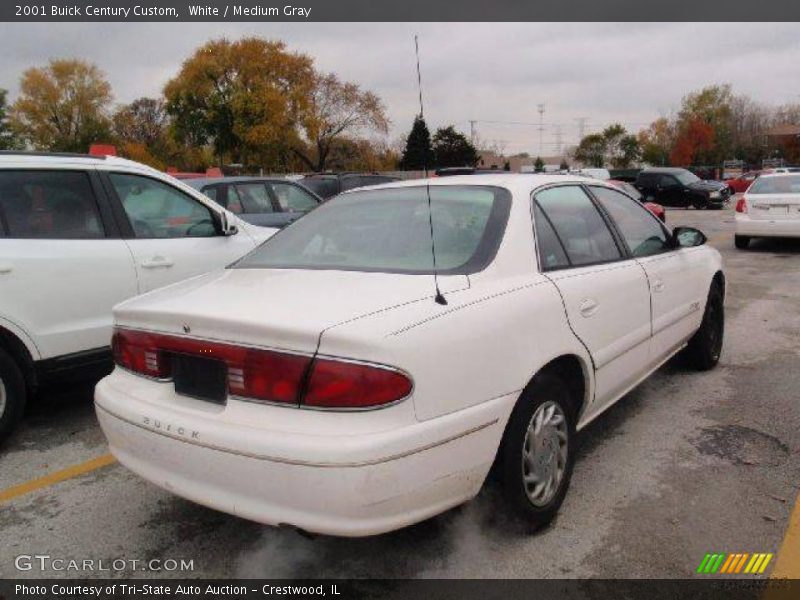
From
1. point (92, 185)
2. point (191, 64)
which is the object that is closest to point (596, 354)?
point (92, 185)

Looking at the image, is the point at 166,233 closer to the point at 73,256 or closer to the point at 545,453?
the point at 73,256

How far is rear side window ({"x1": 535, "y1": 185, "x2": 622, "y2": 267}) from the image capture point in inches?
129

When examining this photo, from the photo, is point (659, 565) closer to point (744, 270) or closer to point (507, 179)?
point (507, 179)

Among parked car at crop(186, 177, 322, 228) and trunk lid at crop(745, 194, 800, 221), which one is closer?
parked car at crop(186, 177, 322, 228)

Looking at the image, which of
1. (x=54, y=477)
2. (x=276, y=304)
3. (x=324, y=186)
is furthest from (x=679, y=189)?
(x=276, y=304)

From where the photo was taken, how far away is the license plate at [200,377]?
2367mm

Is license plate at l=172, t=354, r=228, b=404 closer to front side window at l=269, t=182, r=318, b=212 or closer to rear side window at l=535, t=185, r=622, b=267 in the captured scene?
rear side window at l=535, t=185, r=622, b=267

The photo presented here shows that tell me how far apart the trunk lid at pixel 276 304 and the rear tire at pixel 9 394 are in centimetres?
149

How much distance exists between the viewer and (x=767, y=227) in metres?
11.9

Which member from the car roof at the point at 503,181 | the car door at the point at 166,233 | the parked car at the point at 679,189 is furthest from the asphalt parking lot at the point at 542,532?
the parked car at the point at 679,189

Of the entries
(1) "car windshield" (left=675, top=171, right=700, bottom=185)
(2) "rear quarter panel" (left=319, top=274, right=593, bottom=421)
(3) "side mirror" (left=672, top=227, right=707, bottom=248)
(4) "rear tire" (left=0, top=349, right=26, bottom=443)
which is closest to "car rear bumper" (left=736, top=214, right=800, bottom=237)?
(3) "side mirror" (left=672, top=227, right=707, bottom=248)

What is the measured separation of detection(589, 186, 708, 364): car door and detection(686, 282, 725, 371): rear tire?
0.85 ft

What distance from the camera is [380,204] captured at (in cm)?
340

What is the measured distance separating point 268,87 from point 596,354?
4783 centimetres
